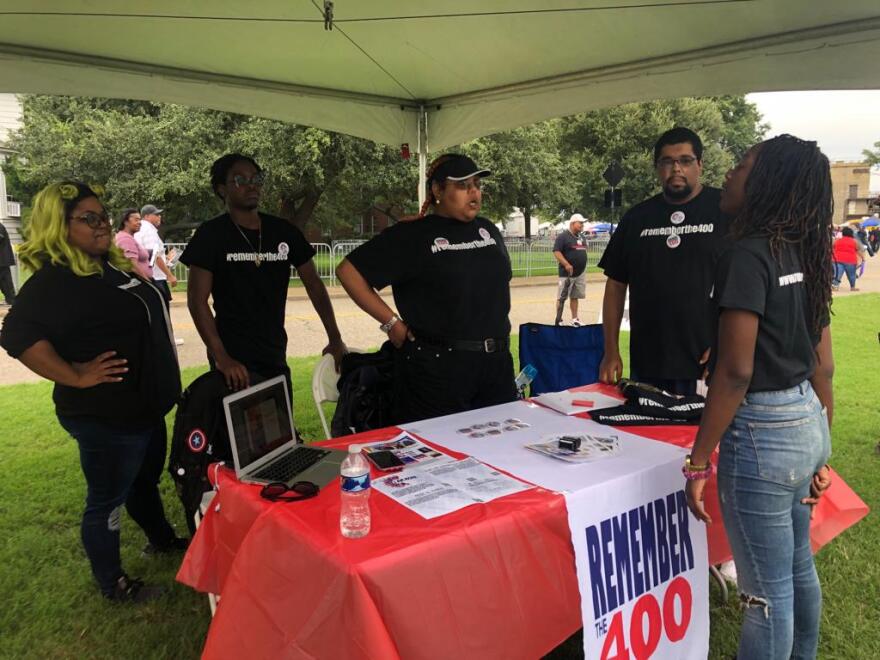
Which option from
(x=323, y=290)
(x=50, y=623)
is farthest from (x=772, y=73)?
(x=50, y=623)

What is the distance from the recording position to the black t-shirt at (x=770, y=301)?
1521mm

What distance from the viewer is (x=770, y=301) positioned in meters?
1.54

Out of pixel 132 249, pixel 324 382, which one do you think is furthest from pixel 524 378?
pixel 132 249

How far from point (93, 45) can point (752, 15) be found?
11.6 ft

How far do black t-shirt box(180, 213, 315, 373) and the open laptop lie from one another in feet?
3.14

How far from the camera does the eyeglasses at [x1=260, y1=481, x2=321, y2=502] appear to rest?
67.3 inches

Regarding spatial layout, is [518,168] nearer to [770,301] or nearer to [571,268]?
[571,268]

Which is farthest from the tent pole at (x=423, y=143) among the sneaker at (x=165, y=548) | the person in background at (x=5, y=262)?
the person in background at (x=5, y=262)

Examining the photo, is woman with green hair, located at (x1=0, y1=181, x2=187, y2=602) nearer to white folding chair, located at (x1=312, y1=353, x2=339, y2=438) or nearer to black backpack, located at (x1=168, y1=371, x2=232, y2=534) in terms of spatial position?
black backpack, located at (x1=168, y1=371, x2=232, y2=534)

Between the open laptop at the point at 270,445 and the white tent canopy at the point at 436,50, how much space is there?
2090 millimetres

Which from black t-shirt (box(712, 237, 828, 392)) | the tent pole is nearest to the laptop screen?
black t-shirt (box(712, 237, 828, 392))

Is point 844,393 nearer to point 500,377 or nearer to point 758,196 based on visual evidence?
point 500,377

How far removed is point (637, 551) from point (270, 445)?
3.90ft

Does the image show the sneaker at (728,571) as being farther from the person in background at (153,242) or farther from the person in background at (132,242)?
the person in background at (153,242)
